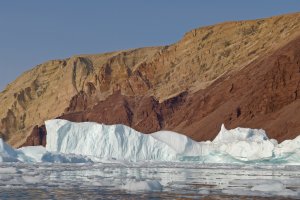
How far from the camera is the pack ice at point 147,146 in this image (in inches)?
2344

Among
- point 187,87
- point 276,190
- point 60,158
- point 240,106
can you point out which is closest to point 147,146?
point 60,158

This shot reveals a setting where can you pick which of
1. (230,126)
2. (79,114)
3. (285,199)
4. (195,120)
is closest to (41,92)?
(79,114)

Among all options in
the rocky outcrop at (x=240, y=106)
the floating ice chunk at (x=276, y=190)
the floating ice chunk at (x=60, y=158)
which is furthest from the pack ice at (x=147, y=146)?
the floating ice chunk at (x=276, y=190)

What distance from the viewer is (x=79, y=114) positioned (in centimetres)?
12231

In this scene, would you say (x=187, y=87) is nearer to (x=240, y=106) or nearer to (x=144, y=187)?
(x=240, y=106)

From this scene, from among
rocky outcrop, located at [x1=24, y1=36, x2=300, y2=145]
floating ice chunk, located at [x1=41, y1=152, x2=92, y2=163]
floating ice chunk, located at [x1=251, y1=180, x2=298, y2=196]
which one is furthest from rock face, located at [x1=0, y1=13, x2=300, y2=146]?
floating ice chunk, located at [x1=251, y1=180, x2=298, y2=196]

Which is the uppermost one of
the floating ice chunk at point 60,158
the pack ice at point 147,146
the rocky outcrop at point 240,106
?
the rocky outcrop at point 240,106

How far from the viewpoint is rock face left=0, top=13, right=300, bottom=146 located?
9438cm

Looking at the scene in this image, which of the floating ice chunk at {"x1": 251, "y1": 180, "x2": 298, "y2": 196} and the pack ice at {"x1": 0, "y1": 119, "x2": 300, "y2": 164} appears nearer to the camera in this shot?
the floating ice chunk at {"x1": 251, "y1": 180, "x2": 298, "y2": 196}

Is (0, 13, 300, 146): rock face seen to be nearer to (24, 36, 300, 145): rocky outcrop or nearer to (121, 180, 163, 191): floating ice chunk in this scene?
(24, 36, 300, 145): rocky outcrop

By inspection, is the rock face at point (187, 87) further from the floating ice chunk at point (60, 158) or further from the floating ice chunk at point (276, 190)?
the floating ice chunk at point (276, 190)

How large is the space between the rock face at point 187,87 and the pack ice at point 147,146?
2231 centimetres

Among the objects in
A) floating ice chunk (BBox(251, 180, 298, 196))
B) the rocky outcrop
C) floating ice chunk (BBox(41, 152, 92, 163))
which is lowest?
floating ice chunk (BBox(251, 180, 298, 196))

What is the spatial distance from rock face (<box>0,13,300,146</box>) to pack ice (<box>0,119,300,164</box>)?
2231 cm
